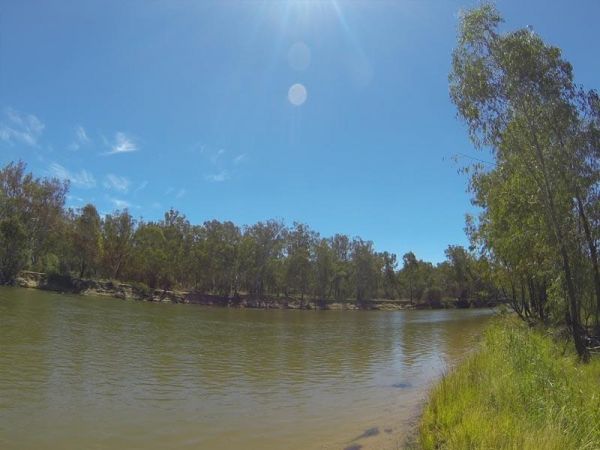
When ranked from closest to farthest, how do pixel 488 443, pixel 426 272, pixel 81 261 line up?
pixel 488 443
pixel 81 261
pixel 426 272

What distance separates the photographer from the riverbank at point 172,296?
90.1 metres

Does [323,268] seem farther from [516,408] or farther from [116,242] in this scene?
[516,408]

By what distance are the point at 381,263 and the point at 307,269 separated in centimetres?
3374

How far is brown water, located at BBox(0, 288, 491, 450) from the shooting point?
12766mm

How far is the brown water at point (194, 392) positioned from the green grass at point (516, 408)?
6.71 ft

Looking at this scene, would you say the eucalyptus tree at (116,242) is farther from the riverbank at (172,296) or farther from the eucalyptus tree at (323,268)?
the eucalyptus tree at (323,268)

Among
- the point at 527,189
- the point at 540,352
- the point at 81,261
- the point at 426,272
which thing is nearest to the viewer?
the point at 540,352

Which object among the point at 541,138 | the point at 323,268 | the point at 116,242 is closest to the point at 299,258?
the point at 323,268

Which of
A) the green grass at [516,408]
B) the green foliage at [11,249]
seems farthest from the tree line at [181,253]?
the green grass at [516,408]

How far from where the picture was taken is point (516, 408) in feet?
32.7

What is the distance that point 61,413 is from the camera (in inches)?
550

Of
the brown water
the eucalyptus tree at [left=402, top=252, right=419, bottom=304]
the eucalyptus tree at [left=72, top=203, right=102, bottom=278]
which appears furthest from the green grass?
the eucalyptus tree at [left=402, top=252, right=419, bottom=304]

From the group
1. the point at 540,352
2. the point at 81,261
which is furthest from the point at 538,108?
the point at 81,261

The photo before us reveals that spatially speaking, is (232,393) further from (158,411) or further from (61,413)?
(61,413)
